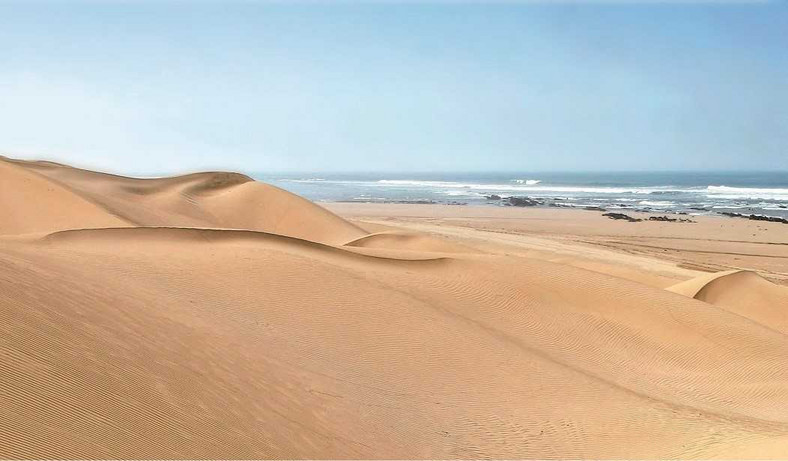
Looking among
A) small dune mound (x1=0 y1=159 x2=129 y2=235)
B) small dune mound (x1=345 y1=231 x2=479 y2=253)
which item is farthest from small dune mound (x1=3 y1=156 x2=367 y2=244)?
small dune mound (x1=345 y1=231 x2=479 y2=253)

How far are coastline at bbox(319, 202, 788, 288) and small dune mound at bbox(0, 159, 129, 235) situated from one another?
52.7ft

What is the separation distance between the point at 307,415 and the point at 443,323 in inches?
214

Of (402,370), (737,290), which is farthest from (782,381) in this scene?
(402,370)

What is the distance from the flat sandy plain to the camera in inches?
258

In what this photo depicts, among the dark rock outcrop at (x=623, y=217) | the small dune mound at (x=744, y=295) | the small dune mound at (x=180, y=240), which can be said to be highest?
the small dune mound at (x=180, y=240)

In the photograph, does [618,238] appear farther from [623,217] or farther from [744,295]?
[744,295]

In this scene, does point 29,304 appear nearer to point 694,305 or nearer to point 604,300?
point 604,300

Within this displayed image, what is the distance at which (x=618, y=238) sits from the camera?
3534cm

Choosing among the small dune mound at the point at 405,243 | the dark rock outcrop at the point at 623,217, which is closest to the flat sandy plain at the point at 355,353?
the small dune mound at the point at 405,243

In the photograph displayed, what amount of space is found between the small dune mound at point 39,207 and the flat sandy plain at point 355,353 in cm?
12

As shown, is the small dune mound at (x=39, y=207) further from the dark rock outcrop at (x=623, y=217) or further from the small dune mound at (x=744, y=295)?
the dark rock outcrop at (x=623, y=217)

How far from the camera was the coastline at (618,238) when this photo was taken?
26.7 meters

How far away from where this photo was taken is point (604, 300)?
16266mm

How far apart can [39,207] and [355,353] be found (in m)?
16.6
